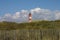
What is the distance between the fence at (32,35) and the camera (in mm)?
8344

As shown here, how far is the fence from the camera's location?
328 inches

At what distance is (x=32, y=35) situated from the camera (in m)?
8.42

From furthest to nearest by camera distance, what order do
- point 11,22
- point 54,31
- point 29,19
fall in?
point 29,19 < point 11,22 < point 54,31

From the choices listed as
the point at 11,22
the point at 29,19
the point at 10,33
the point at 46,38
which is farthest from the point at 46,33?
the point at 29,19

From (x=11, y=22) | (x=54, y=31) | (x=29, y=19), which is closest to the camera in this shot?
(x=54, y=31)

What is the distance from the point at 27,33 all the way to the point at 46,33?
735 millimetres

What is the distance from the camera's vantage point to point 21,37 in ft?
27.9

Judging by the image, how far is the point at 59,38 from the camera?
8.34 m

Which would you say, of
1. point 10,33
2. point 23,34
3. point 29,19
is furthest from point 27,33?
point 29,19

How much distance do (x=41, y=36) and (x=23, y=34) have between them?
2.31 ft

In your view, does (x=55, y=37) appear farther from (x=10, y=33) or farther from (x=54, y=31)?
(x=10, y=33)

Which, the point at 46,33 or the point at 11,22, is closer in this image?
the point at 46,33

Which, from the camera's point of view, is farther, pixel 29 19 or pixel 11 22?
pixel 29 19

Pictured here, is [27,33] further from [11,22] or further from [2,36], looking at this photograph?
[11,22]
